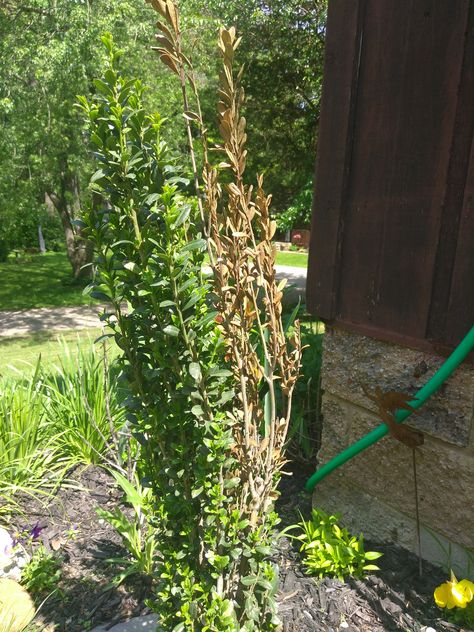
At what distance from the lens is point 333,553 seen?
2010 millimetres

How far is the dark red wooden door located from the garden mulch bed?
3.11ft

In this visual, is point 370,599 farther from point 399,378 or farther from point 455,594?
point 399,378

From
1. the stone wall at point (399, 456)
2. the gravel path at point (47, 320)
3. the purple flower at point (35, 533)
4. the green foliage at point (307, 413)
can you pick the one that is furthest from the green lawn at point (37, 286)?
the stone wall at point (399, 456)

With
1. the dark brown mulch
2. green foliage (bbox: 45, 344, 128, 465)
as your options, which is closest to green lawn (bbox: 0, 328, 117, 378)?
green foliage (bbox: 45, 344, 128, 465)

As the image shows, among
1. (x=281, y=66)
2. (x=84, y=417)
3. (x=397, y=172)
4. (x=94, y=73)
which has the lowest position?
(x=84, y=417)

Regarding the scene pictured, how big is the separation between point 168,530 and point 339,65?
187 centimetres

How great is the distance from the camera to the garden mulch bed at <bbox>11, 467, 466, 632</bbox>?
1790mm

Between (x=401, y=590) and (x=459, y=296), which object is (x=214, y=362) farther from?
(x=401, y=590)

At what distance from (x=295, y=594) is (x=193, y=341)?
1181 mm

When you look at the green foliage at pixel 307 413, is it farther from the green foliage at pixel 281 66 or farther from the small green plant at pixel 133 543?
the green foliage at pixel 281 66

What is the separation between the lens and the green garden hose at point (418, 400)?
1683 millimetres

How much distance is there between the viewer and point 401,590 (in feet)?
6.28

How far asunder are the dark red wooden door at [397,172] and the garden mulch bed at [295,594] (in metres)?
0.95

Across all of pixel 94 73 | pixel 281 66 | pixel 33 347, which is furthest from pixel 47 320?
pixel 281 66
